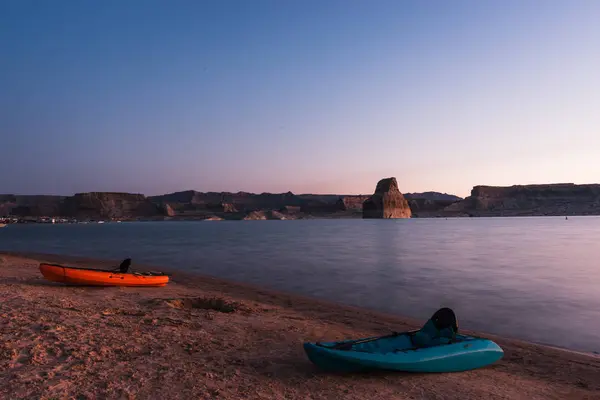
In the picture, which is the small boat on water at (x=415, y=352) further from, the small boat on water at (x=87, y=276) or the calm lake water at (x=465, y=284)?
the small boat on water at (x=87, y=276)

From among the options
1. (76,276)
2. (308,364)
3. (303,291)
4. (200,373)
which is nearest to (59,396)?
(200,373)

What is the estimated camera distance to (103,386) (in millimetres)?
5785

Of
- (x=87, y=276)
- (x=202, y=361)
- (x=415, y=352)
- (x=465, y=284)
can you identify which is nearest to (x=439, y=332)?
(x=415, y=352)

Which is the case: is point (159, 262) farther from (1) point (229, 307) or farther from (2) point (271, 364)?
(2) point (271, 364)

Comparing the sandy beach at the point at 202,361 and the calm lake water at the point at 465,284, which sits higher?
the sandy beach at the point at 202,361

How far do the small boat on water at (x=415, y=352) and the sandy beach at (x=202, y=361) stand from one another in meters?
0.20

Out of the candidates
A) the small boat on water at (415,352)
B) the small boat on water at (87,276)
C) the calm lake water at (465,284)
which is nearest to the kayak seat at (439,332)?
the small boat on water at (415,352)

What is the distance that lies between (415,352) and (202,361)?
12.3ft

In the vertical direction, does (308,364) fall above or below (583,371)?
above

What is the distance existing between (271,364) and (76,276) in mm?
11032

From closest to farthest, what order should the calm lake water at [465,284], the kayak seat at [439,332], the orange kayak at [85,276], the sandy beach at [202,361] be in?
1. the sandy beach at [202,361]
2. the kayak seat at [439,332]
3. the calm lake water at [465,284]
4. the orange kayak at [85,276]

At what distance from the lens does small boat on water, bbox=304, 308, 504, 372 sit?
6.79 m

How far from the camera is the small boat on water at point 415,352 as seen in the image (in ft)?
22.3

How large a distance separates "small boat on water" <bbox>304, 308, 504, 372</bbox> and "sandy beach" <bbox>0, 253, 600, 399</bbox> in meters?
0.20
